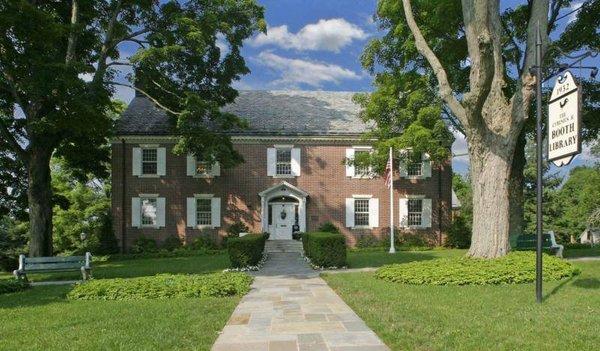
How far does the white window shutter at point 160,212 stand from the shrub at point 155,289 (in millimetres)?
15170

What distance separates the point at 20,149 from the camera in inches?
723

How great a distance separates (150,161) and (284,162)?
6.92 metres

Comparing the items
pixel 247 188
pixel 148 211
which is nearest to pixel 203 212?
pixel 247 188

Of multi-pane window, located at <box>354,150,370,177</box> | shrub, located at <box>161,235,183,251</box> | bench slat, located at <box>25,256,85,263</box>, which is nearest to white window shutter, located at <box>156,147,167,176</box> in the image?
shrub, located at <box>161,235,183,251</box>

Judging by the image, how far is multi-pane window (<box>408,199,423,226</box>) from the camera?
1040 inches

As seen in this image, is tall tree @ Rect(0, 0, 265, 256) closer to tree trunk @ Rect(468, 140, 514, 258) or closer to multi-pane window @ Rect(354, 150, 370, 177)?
multi-pane window @ Rect(354, 150, 370, 177)

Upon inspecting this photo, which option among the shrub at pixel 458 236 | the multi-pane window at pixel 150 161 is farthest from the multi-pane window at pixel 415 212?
the multi-pane window at pixel 150 161

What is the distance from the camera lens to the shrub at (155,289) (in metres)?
9.66

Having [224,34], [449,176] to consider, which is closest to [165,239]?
[224,34]

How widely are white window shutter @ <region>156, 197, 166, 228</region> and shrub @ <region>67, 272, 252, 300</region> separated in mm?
15170

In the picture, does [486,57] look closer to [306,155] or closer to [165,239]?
[306,155]

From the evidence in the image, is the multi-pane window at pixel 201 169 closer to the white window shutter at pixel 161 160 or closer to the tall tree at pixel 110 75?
the white window shutter at pixel 161 160

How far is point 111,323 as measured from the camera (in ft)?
22.9

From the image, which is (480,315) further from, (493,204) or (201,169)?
(201,169)
